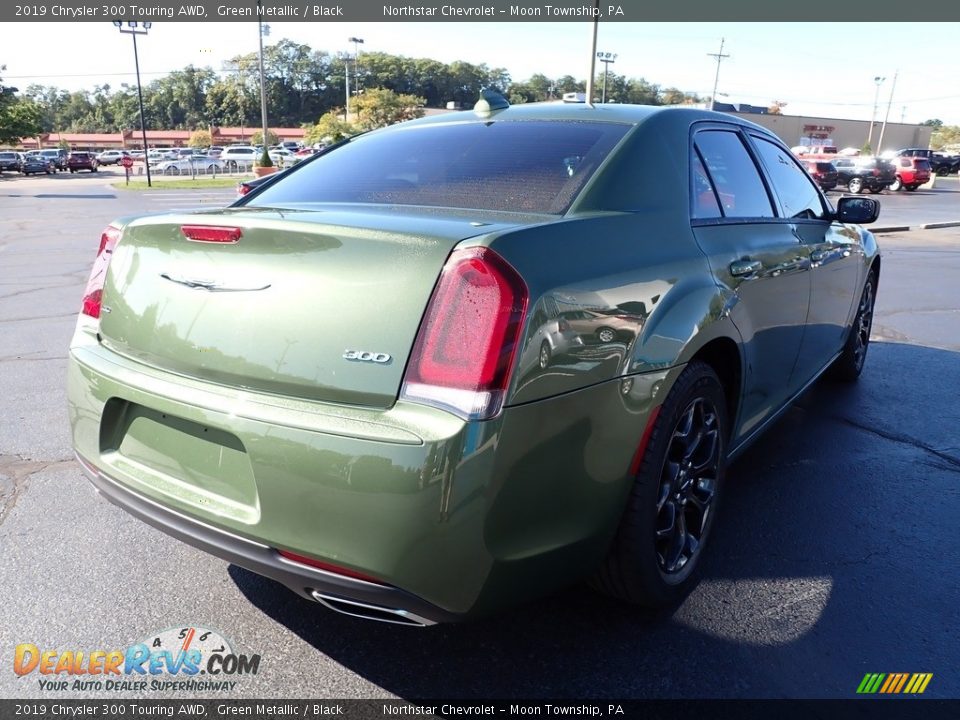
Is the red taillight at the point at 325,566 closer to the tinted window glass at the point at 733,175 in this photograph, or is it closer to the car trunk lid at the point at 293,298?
the car trunk lid at the point at 293,298

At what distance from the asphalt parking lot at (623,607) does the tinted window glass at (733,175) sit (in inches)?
53.1

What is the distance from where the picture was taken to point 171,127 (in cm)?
14012

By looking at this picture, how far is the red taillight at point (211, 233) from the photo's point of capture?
2074 mm

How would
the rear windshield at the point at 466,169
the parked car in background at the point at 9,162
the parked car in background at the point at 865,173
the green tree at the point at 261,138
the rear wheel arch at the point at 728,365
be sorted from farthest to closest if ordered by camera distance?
1. the green tree at the point at 261,138
2. the parked car in background at the point at 9,162
3. the parked car in background at the point at 865,173
4. the rear wheel arch at the point at 728,365
5. the rear windshield at the point at 466,169

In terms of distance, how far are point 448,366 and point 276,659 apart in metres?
1.19

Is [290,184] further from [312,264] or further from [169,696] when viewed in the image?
[169,696]

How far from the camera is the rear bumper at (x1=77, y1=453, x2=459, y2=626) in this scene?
1.79 meters

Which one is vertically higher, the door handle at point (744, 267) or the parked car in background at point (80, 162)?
the door handle at point (744, 267)

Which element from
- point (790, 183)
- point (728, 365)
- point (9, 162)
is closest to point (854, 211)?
point (790, 183)

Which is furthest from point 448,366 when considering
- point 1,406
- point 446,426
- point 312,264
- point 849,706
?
point 1,406

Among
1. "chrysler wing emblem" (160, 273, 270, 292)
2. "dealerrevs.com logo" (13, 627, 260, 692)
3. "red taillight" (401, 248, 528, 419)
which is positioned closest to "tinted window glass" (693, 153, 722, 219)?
"red taillight" (401, 248, 528, 419)

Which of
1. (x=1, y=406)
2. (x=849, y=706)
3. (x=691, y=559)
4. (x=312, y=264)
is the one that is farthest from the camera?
(x=1, y=406)

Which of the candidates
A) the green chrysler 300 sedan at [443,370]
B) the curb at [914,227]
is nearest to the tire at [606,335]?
the green chrysler 300 sedan at [443,370]

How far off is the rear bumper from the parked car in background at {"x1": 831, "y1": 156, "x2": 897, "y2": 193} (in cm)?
3455
